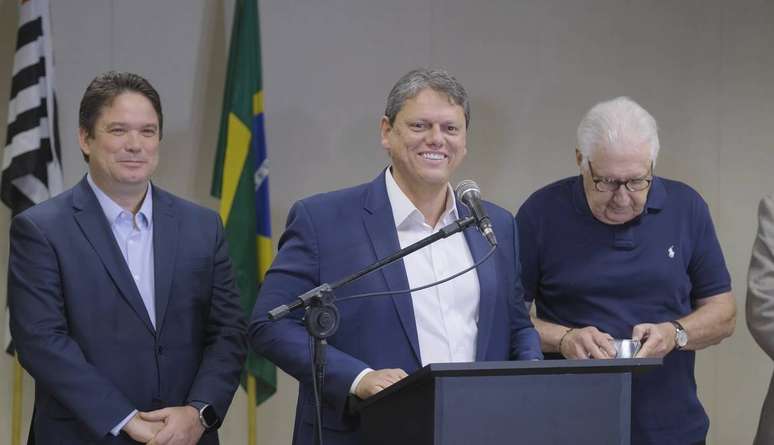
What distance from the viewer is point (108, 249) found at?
10.1 feet

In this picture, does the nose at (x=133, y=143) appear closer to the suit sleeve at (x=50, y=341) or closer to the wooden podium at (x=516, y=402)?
the suit sleeve at (x=50, y=341)

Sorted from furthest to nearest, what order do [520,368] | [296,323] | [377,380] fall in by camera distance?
[296,323]
[377,380]
[520,368]

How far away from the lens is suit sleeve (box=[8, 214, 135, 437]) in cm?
295

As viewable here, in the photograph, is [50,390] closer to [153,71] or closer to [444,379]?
[444,379]

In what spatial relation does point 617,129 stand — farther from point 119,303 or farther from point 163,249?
point 119,303

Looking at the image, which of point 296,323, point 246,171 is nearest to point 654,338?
point 296,323

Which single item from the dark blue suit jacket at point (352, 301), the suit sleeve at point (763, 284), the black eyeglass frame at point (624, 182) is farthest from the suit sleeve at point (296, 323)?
the suit sleeve at point (763, 284)

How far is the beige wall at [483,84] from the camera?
4.87m

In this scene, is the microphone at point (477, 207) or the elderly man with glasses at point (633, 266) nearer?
the microphone at point (477, 207)

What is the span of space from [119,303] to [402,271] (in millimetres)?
813

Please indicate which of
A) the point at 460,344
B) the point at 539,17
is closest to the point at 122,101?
the point at 460,344

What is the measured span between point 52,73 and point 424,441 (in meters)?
2.77

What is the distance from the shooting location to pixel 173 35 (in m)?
4.89

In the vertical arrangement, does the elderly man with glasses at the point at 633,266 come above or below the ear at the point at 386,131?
below
